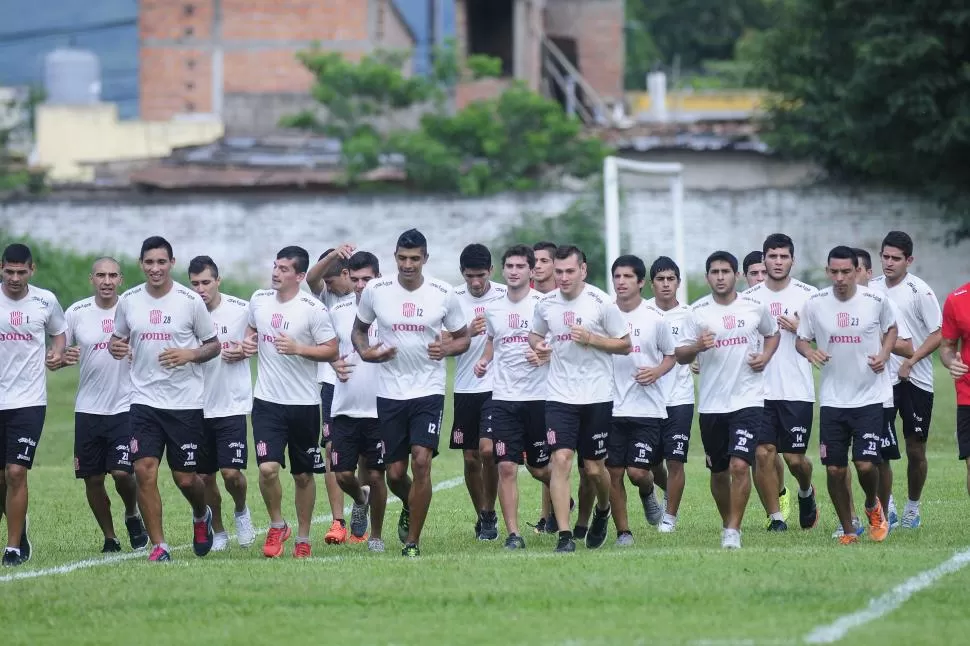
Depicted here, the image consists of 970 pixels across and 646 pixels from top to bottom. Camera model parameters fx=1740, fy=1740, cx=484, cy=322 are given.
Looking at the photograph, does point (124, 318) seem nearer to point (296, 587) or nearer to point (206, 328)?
point (206, 328)

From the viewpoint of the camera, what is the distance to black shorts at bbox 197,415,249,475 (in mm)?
14031

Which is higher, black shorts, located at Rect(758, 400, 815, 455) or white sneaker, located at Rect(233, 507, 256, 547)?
black shorts, located at Rect(758, 400, 815, 455)

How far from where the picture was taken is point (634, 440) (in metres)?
14.6

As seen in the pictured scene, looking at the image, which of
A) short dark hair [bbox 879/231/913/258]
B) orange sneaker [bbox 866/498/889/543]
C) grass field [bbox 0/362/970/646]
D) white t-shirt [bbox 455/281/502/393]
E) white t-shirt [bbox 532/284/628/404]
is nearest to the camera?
grass field [bbox 0/362/970/646]

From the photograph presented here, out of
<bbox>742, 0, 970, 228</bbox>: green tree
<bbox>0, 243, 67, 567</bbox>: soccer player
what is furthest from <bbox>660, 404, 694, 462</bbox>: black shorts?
<bbox>742, 0, 970, 228</bbox>: green tree

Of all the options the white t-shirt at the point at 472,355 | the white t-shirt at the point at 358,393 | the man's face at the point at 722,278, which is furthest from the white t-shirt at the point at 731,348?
the white t-shirt at the point at 358,393

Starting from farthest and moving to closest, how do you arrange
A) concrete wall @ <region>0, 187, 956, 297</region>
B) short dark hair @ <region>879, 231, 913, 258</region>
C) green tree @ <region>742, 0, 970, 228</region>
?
concrete wall @ <region>0, 187, 956, 297</region>
green tree @ <region>742, 0, 970, 228</region>
short dark hair @ <region>879, 231, 913, 258</region>

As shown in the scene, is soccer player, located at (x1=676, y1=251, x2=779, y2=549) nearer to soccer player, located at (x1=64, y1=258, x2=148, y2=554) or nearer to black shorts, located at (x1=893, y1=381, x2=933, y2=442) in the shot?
black shorts, located at (x1=893, y1=381, x2=933, y2=442)

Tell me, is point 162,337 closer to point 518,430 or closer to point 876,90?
point 518,430

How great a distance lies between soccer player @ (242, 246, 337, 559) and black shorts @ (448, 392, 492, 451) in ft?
6.01

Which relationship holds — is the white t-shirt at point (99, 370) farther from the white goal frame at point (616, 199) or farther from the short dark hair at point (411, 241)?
the white goal frame at point (616, 199)

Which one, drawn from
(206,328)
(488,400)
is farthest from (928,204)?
(206,328)

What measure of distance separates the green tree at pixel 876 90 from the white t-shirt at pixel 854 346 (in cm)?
2057

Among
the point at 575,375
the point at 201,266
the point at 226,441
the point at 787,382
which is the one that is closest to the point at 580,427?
the point at 575,375
